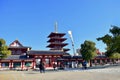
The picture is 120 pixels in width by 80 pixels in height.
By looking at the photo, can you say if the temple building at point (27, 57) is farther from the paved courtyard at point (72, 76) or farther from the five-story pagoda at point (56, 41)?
the paved courtyard at point (72, 76)

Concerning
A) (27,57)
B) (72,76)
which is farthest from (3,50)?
(72,76)

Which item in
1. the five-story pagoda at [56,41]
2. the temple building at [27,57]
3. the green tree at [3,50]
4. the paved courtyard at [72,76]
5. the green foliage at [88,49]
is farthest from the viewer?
the five-story pagoda at [56,41]

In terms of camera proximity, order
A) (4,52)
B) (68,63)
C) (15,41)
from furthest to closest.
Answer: (15,41) → (68,63) → (4,52)

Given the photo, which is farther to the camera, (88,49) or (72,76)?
(88,49)

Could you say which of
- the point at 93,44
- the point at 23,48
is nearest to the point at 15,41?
the point at 23,48

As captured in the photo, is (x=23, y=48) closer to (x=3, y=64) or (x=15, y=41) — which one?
(x=15, y=41)

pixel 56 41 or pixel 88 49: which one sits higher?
pixel 56 41

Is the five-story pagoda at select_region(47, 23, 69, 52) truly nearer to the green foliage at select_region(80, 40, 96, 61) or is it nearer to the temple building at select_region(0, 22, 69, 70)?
the temple building at select_region(0, 22, 69, 70)

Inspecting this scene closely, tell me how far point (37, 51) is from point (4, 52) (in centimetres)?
1108

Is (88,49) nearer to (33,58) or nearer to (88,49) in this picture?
(88,49)

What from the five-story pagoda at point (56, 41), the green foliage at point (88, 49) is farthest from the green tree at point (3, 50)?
the five-story pagoda at point (56, 41)

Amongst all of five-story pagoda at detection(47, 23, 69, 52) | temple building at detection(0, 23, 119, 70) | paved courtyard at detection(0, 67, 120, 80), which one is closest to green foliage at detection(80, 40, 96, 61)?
temple building at detection(0, 23, 119, 70)

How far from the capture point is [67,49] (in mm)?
76500

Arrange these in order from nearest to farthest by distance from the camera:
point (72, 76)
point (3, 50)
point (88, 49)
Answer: point (72, 76) → point (3, 50) → point (88, 49)
